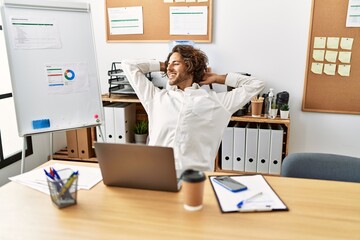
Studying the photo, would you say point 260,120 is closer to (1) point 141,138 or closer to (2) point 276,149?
(2) point 276,149

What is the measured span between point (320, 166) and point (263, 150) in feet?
3.52

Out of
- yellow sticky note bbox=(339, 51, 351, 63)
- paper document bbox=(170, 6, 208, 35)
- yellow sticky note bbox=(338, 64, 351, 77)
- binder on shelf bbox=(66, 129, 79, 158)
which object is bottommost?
binder on shelf bbox=(66, 129, 79, 158)

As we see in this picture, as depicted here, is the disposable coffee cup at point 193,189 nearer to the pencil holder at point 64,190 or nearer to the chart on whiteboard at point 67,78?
the pencil holder at point 64,190

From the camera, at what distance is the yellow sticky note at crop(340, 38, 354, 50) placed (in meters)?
2.62

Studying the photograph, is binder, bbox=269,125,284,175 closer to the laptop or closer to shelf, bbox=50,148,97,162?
the laptop

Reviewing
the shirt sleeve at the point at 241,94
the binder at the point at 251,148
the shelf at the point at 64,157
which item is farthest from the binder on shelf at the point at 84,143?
the shirt sleeve at the point at 241,94

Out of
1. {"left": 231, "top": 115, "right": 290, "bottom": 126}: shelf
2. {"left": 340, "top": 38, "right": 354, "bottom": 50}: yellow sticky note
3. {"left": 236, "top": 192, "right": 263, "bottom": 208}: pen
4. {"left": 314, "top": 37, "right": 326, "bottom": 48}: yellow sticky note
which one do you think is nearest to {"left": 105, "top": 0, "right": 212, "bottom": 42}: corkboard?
{"left": 231, "top": 115, "right": 290, "bottom": 126}: shelf

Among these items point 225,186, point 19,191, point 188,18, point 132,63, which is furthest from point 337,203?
point 188,18

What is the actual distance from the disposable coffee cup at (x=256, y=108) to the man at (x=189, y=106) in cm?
67

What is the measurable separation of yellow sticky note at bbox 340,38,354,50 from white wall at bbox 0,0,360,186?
286mm

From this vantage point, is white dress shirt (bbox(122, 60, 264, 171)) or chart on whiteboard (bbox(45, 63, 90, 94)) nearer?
white dress shirt (bbox(122, 60, 264, 171))

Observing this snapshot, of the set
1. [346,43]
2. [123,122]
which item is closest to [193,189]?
[123,122]

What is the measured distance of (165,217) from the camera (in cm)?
108

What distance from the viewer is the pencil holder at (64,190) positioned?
115 centimetres
